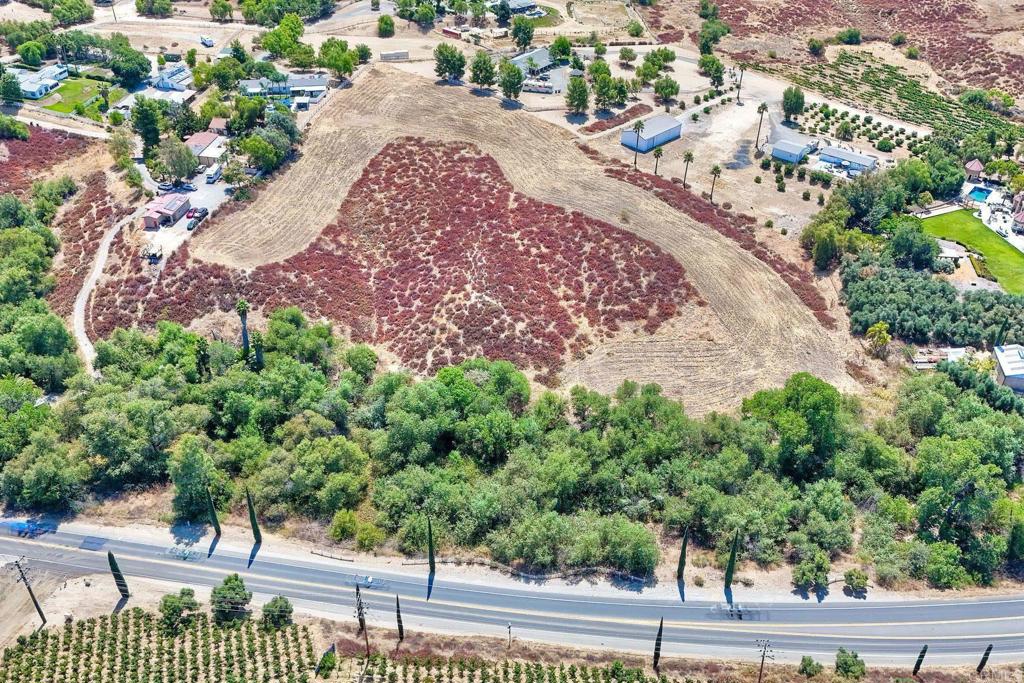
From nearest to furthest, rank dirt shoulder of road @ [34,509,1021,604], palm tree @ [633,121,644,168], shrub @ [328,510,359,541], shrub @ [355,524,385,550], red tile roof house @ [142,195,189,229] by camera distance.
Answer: dirt shoulder of road @ [34,509,1021,604] → shrub @ [355,524,385,550] → shrub @ [328,510,359,541] → red tile roof house @ [142,195,189,229] → palm tree @ [633,121,644,168]

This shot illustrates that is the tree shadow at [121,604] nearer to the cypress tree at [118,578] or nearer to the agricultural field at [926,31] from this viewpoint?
the cypress tree at [118,578]

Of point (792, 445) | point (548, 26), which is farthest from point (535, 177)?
point (548, 26)

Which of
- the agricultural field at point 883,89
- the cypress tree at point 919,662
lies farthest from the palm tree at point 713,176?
the cypress tree at point 919,662

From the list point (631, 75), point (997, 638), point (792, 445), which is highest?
point (631, 75)

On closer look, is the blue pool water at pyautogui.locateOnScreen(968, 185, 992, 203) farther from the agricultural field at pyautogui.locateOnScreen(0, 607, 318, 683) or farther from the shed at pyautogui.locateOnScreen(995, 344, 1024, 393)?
the agricultural field at pyautogui.locateOnScreen(0, 607, 318, 683)

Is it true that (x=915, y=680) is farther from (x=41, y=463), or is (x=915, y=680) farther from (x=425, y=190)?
(x=425, y=190)

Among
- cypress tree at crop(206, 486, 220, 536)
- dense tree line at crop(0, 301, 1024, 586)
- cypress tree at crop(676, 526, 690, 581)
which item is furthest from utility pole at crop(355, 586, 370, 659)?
cypress tree at crop(676, 526, 690, 581)

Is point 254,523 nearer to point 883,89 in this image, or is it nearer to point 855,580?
point 855,580
